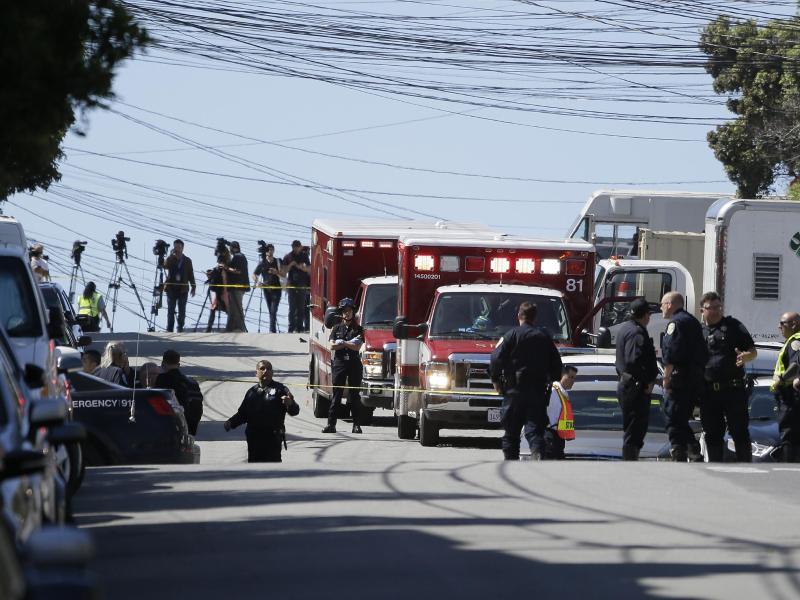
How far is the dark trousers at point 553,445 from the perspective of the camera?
650 inches

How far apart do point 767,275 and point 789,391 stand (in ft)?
28.8

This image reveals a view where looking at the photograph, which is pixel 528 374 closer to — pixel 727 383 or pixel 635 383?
pixel 635 383

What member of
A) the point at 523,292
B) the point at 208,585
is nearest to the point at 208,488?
the point at 208,585

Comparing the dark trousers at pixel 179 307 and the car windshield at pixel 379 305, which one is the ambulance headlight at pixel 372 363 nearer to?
the car windshield at pixel 379 305

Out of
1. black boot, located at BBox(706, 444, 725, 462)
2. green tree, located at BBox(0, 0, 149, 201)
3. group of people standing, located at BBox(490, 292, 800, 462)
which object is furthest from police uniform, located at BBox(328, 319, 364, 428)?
green tree, located at BBox(0, 0, 149, 201)

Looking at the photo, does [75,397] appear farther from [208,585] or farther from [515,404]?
[208,585]

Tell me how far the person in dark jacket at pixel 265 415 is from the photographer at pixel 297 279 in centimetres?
1896

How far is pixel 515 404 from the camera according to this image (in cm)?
1653

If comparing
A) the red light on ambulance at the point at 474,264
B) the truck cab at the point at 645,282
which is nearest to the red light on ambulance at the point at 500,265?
the red light on ambulance at the point at 474,264

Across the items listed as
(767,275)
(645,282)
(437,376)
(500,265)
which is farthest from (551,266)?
(645,282)

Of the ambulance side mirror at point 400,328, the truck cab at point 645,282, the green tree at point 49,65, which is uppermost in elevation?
the green tree at point 49,65

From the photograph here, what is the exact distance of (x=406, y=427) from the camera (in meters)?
22.8

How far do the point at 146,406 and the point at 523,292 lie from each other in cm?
796

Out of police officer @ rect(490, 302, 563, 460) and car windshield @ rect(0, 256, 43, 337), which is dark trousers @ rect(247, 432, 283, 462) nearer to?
police officer @ rect(490, 302, 563, 460)
